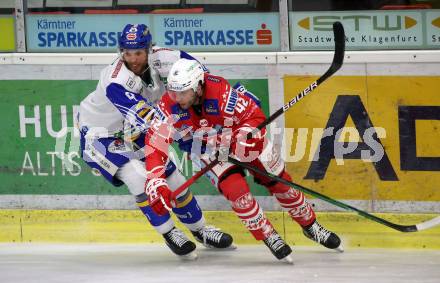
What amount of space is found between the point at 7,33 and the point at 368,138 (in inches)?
88.5

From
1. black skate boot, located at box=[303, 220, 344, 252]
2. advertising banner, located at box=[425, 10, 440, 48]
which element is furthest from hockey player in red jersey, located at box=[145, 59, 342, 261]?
advertising banner, located at box=[425, 10, 440, 48]

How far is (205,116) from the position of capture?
20.8ft

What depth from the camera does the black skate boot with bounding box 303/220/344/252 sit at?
6621 mm

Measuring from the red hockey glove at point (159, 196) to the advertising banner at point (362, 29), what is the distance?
1427mm

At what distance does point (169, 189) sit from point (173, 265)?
0.47 m

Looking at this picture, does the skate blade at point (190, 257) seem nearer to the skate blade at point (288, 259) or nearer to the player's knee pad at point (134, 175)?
the player's knee pad at point (134, 175)

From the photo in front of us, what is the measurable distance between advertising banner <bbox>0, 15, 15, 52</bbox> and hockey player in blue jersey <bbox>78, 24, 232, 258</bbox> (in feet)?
2.57

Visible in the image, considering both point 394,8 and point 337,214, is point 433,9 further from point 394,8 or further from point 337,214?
point 337,214

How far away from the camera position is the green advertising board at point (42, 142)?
7.33m

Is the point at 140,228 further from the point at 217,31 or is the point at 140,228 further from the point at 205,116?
the point at 217,31

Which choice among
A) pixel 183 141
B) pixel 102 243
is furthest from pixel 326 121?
pixel 102 243

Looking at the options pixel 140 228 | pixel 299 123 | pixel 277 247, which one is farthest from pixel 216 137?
pixel 140 228

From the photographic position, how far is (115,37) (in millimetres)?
7414

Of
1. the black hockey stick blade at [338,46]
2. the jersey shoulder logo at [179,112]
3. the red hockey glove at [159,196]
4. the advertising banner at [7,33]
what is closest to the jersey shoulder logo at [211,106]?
the jersey shoulder logo at [179,112]
